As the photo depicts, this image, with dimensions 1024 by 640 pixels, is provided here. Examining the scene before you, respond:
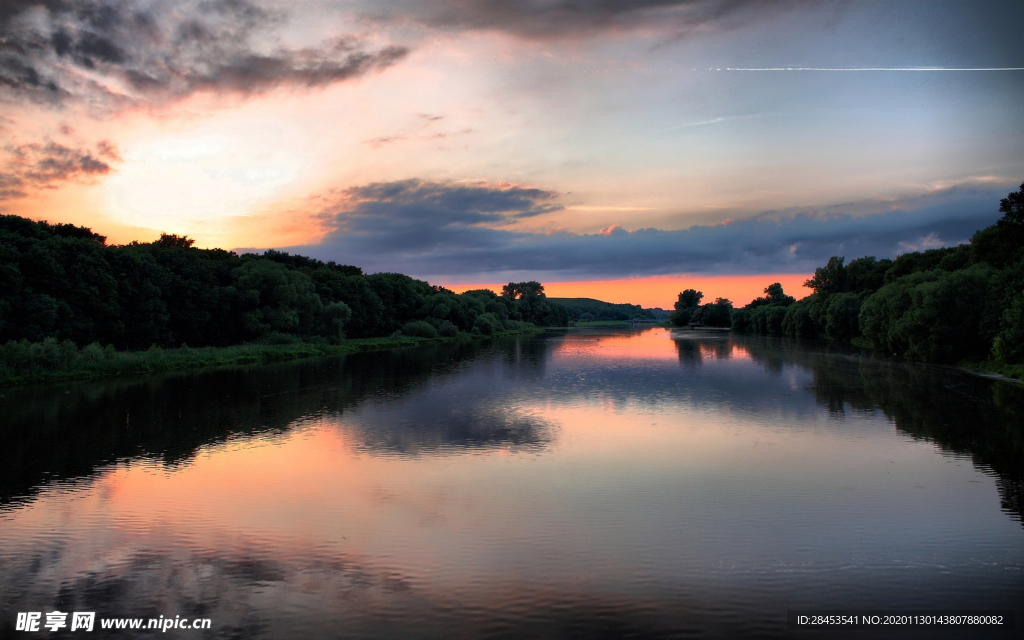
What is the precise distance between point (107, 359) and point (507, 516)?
30.1 meters

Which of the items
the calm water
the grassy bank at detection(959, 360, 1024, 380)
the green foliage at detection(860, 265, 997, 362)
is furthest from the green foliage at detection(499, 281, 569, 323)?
the calm water

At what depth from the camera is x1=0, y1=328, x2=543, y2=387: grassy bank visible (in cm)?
2592

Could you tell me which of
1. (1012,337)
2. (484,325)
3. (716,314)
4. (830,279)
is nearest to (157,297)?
(1012,337)

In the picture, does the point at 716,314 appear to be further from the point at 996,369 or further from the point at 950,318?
the point at 996,369

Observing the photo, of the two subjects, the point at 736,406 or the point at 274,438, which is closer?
the point at 274,438

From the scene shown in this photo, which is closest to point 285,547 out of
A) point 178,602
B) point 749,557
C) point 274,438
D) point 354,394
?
point 178,602

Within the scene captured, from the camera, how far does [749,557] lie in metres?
7.92

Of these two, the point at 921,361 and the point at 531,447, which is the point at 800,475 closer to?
the point at 531,447

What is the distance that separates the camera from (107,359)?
30875mm

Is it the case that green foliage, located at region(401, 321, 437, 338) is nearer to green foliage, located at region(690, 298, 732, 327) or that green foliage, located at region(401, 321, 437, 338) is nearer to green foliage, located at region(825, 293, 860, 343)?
green foliage, located at region(825, 293, 860, 343)

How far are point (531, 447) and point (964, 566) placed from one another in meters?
9.08

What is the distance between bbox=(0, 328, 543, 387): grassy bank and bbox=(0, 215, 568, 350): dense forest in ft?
1.63

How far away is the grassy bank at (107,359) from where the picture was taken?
25.9 metres

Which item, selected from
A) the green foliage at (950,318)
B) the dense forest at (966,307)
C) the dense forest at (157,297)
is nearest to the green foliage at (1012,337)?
the dense forest at (966,307)
